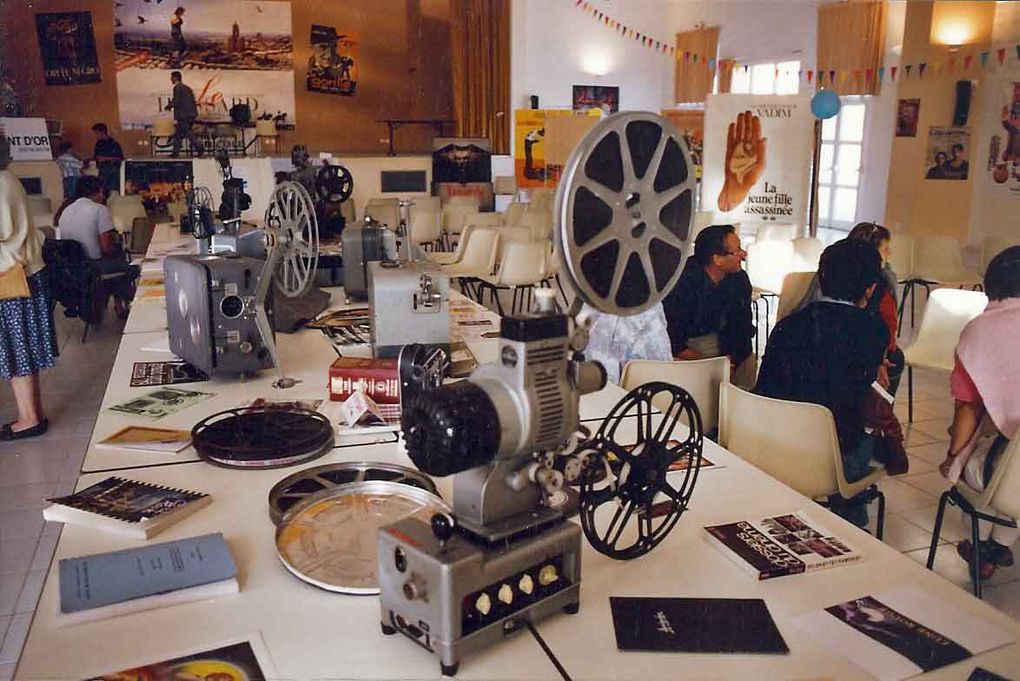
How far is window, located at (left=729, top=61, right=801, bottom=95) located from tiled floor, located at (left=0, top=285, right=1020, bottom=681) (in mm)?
8261

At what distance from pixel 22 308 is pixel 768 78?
11864 mm

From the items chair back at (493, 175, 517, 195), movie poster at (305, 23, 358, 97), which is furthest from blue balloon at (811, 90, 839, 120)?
movie poster at (305, 23, 358, 97)

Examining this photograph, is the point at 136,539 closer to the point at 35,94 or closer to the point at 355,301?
the point at 355,301

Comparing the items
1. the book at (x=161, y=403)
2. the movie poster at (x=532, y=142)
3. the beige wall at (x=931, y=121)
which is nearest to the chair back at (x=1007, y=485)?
the book at (x=161, y=403)

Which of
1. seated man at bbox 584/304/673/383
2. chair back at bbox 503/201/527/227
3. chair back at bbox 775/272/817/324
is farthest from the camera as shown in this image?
chair back at bbox 503/201/527/227

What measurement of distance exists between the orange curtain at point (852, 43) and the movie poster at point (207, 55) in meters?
8.35

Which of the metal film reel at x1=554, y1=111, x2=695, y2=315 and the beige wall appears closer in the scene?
the metal film reel at x1=554, y1=111, x2=695, y2=315

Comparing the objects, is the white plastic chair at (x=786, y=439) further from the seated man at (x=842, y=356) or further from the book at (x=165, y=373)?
the book at (x=165, y=373)

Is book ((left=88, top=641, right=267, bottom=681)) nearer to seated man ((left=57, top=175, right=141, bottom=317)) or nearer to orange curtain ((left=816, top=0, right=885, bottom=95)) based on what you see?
seated man ((left=57, top=175, right=141, bottom=317))

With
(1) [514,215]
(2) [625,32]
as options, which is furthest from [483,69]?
(1) [514,215]

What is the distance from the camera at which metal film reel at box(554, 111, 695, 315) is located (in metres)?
1.17

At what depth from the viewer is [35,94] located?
12781 mm

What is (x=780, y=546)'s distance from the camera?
1.57 metres

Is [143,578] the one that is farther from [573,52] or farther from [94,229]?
[573,52]
